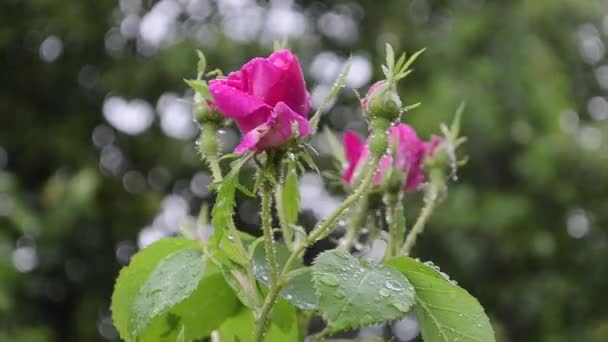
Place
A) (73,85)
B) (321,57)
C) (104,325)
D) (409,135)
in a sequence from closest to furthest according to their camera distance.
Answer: (409,135)
(104,325)
(73,85)
(321,57)

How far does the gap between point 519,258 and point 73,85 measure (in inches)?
66.6

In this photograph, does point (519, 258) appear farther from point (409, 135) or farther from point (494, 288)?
point (409, 135)

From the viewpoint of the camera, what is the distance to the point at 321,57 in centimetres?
385

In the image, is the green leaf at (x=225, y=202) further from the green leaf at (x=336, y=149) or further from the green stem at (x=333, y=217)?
the green leaf at (x=336, y=149)

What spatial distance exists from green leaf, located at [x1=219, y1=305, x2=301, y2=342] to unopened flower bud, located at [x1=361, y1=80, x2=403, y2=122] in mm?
106

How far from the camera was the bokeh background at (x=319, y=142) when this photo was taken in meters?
2.95

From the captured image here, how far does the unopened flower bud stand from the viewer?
1.43ft

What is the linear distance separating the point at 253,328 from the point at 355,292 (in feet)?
0.36

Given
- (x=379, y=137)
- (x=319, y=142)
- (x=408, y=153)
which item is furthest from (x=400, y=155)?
(x=319, y=142)

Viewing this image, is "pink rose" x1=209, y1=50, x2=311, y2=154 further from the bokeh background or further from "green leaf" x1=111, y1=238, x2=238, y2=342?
the bokeh background

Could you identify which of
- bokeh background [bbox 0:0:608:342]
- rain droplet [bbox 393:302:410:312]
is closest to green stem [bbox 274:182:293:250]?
rain droplet [bbox 393:302:410:312]

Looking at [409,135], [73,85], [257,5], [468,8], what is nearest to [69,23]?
[73,85]

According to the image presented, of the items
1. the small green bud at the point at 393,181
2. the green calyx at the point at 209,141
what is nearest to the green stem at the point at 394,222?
the small green bud at the point at 393,181

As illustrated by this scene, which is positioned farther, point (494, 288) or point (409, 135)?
point (494, 288)
